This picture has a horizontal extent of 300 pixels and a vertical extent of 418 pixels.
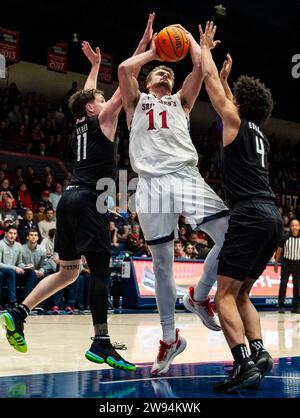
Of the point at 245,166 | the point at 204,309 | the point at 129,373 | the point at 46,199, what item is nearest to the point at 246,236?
the point at 245,166

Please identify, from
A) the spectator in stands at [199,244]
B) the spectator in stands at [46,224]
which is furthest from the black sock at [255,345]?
the spectator in stands at [199,244]

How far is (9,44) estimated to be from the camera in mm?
17359

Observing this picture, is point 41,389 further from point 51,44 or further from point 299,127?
point 299,127

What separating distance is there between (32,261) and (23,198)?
3.36 metres

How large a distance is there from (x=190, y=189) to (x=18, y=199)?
10175mm

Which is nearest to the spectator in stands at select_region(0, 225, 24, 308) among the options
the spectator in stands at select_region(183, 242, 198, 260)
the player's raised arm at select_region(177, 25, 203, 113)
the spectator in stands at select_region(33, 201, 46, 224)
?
the spectator in stands at select_region(33, 201, 46, 224)

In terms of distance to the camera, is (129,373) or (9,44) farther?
(9,44)

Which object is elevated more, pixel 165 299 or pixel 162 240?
pixel 162 240

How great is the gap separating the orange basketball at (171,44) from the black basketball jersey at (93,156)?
75 cm

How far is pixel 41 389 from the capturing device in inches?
157

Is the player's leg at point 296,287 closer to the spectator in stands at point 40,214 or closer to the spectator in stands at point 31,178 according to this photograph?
the spectator in stands at point 40,214

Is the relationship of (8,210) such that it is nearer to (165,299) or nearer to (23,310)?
(23,310)

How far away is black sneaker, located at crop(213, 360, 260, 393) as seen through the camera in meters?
3.99

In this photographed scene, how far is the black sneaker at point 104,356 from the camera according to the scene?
464 cm
